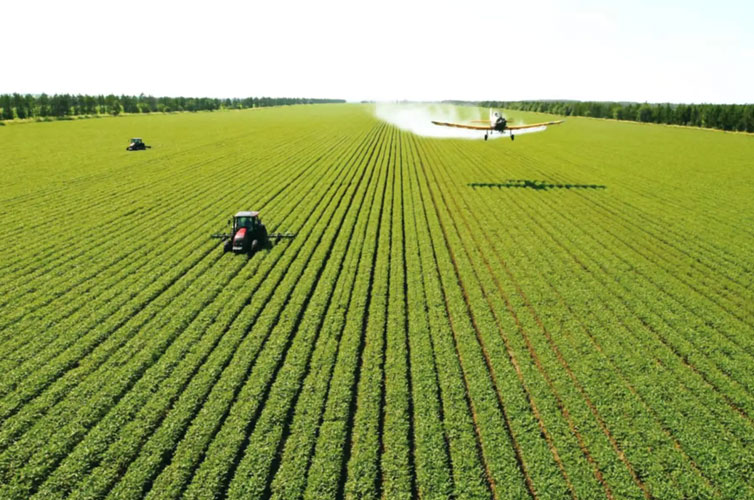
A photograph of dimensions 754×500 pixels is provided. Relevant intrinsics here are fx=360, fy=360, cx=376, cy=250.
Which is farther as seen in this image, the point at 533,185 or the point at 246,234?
the point at 533,185

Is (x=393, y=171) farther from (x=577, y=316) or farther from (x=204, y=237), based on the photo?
(x=577, y=316)

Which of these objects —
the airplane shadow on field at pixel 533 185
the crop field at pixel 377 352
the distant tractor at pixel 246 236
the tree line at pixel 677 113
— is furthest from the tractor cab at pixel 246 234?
the tree line at pixel 677 113

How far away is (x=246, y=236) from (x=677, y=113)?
129762mm

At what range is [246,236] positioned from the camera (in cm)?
1806

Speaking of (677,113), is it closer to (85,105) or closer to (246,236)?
(246,236)

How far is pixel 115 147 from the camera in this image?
51375 millimetres

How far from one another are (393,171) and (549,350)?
29.2 m

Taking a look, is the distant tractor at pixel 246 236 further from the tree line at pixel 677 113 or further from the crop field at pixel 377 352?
the tree line at pixel 677 113

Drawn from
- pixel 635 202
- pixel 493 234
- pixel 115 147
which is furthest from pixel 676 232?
pixel 115 147

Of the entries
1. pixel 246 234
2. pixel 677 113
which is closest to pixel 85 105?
pixel 246 234

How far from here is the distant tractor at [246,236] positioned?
17844 millimetres

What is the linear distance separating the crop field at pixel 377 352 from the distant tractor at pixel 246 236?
0.63 m

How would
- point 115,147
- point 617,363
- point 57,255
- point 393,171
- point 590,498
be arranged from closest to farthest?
point 590,498, point 617,363, point 57,255, point 393,171, point 115,147

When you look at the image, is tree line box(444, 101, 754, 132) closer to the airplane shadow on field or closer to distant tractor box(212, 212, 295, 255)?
the airplane shadow on field
